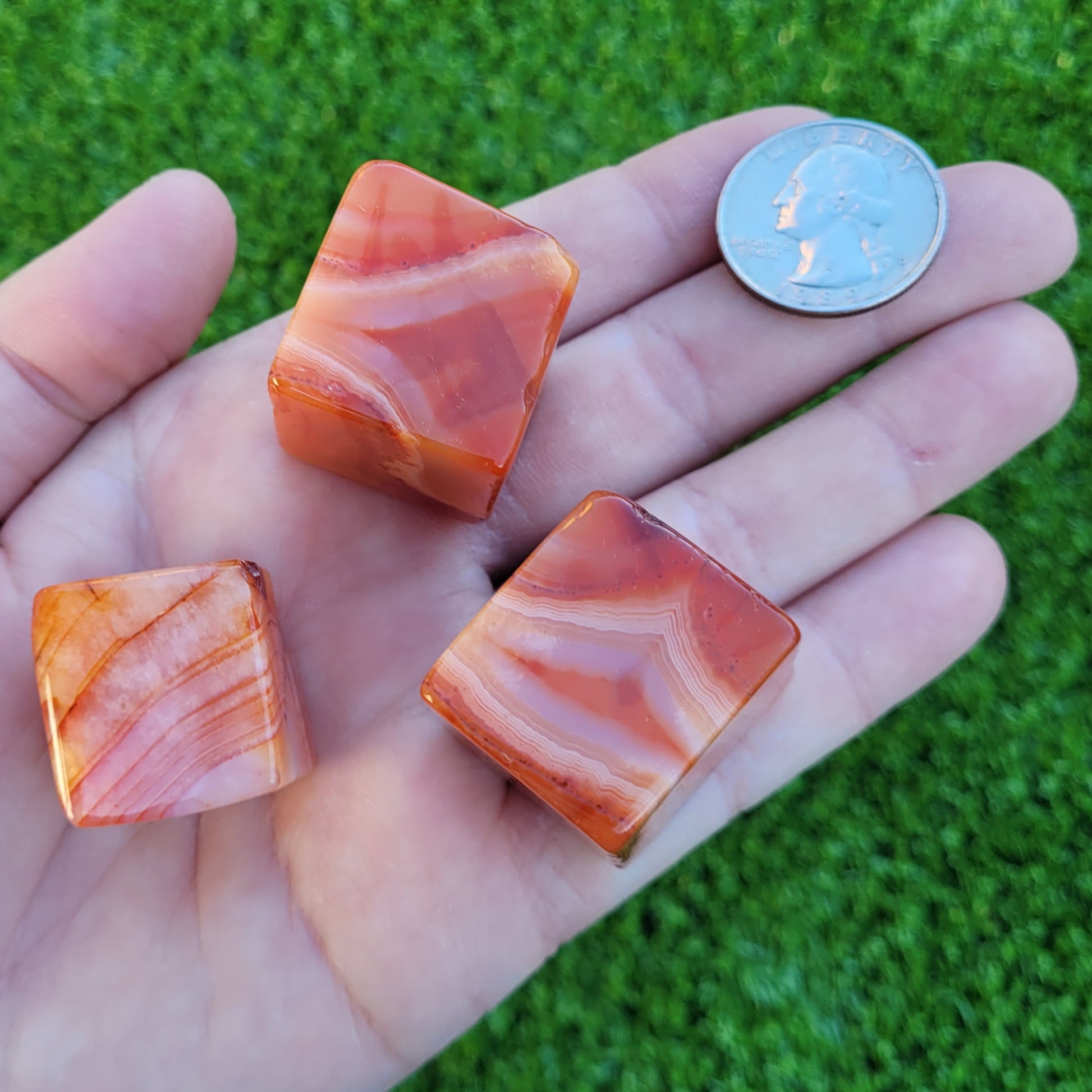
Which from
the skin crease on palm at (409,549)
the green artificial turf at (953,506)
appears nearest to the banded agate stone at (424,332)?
the skin crease on palm at (409,549)

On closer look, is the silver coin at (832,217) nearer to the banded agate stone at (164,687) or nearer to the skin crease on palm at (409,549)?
the skin crease on palm at (409,549)

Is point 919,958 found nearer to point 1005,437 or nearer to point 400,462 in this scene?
point 1005,437

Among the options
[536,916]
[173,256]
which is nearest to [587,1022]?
[536,916]

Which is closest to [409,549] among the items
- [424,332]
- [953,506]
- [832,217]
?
[424,332]

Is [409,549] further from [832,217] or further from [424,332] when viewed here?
[832,217]

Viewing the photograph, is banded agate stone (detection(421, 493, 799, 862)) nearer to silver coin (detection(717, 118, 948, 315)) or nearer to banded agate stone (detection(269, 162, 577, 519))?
banded agate stone (detection(269, 162, 577, 519))
